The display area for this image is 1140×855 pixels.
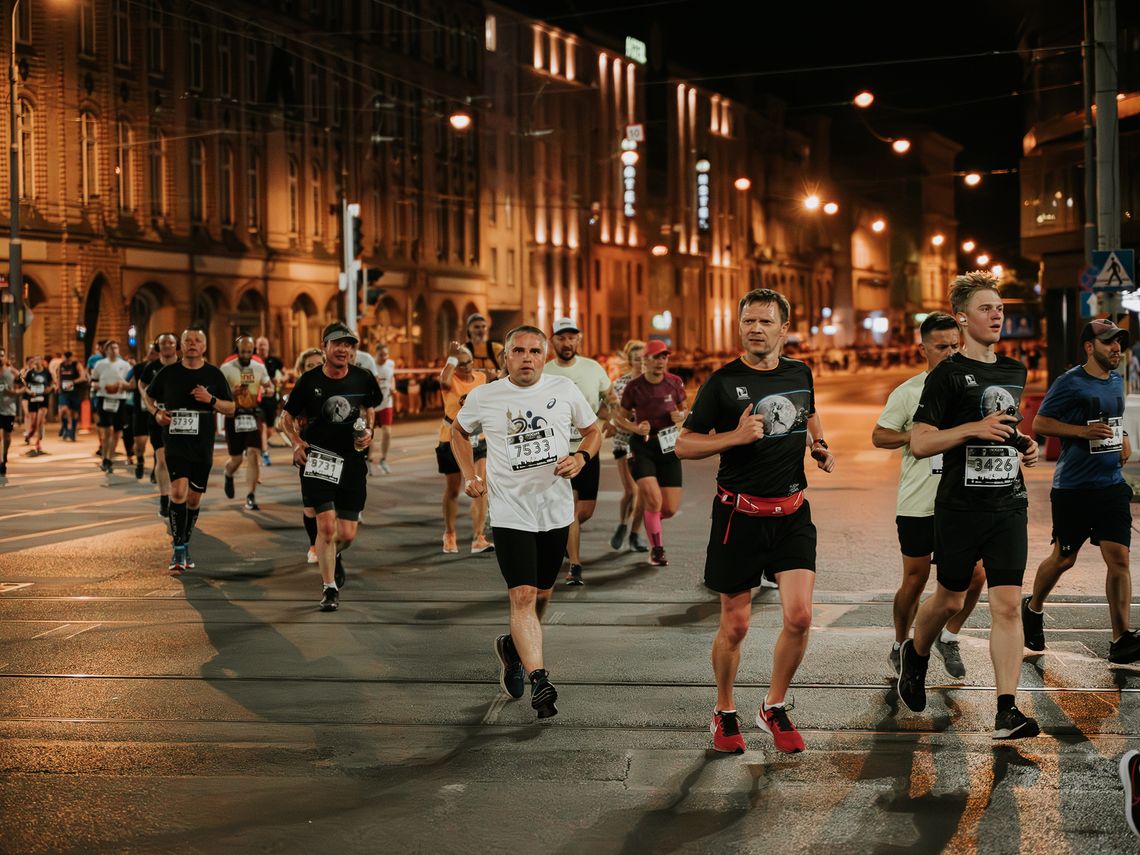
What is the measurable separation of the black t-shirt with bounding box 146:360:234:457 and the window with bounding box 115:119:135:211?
32862mm

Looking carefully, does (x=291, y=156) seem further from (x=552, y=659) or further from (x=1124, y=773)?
(x=1124, y=773)


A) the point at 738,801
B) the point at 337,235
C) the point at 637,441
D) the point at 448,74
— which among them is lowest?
the point at 738,801

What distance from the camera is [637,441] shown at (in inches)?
490

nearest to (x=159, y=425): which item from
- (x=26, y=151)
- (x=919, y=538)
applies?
(x=919, y=538)

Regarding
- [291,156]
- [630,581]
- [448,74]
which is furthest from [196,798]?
[448,74]

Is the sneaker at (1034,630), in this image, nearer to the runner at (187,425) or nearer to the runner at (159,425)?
the runner at (187,425)

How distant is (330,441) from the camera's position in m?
10.4

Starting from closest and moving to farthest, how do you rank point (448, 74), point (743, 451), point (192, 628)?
point (743, 451)
point (192, 628)
point (448, 74)

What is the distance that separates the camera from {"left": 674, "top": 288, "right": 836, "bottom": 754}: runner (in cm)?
640

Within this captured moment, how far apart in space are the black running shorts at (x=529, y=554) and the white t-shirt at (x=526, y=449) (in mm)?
37

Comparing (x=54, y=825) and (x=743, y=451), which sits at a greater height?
(x=743, y=451)

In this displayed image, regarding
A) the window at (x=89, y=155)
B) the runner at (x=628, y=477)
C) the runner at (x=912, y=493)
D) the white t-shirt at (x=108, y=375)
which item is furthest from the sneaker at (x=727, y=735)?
the window at (x=89, y=155)

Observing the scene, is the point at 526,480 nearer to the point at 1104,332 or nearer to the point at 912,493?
the point at 912,493

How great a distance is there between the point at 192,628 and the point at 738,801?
4.90 meters
